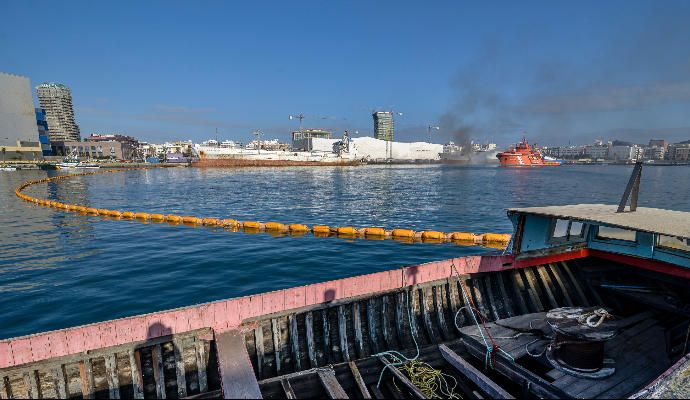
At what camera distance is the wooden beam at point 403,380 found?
23.5 ft

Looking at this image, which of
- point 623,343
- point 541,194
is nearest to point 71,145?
point 541,194

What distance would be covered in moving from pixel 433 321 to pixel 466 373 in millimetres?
2543

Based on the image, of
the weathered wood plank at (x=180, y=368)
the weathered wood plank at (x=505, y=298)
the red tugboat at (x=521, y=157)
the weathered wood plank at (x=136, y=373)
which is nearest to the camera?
the weathered wood plank at (x=136, y=373)

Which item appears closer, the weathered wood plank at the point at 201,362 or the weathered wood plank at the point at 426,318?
the weathered wood plank at the point at 201,362

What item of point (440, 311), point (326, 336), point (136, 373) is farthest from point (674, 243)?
point (136, 373)

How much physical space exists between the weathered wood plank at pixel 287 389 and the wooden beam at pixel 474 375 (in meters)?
4.10

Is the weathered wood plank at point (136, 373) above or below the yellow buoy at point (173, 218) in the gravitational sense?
above

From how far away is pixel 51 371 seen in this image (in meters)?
6.76

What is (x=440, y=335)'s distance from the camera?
10.0m

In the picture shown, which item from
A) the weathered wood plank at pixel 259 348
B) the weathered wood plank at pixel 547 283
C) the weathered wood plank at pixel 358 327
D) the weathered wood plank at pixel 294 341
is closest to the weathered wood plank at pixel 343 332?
the weathered wood plank at pixel 358 327

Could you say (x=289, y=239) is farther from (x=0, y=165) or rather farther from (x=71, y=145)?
(x=71, y=145)

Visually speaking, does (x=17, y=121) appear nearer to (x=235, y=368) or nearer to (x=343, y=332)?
(x=343, y=332)

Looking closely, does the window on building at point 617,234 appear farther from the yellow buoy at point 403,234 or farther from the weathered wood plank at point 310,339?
the yellow buoy at point 403,234

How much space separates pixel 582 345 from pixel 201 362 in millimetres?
9106
